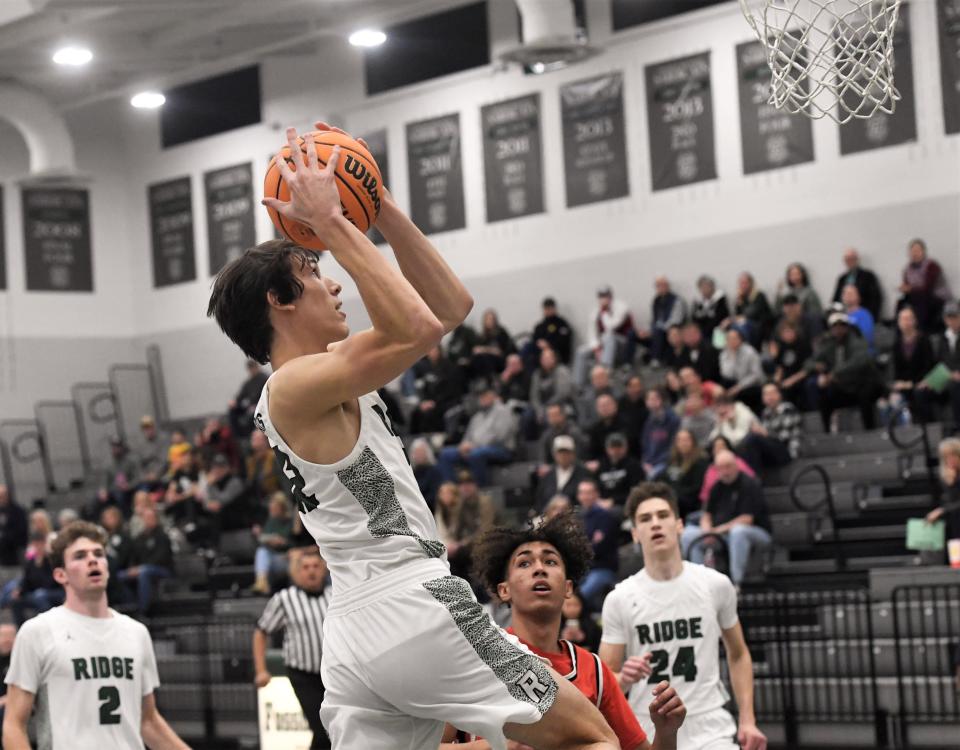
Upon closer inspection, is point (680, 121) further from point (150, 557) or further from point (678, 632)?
point (678, 632)

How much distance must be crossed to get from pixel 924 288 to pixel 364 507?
1326 centimetres

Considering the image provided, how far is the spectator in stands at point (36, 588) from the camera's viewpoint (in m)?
17.7

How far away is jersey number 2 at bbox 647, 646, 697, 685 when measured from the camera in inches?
276

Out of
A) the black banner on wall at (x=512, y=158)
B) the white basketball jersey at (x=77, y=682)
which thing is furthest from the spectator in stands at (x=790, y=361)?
the white basketball jersey at (x=77, y=682)

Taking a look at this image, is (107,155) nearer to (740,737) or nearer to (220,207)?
(220,207)

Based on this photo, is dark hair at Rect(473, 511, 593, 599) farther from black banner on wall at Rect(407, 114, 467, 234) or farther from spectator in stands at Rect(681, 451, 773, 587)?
black banner on wall at Rect(407, 114, 467, 234)

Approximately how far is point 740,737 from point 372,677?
292 cm

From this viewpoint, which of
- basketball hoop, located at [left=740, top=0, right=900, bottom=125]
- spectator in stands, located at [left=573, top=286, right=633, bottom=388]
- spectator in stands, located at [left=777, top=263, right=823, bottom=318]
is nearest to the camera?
basketball hoop, located at [left=740, top=0, right=900, bottom=125]

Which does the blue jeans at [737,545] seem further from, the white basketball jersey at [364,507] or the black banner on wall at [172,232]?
the black banner on wall at [172,232]

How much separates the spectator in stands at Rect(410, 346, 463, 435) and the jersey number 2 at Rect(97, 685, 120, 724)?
11.9 meters

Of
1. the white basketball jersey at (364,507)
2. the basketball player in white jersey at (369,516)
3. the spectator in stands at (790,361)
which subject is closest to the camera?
the basketball player in white jersey at (369,516)

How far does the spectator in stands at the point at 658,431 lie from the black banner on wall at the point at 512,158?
19.2ft

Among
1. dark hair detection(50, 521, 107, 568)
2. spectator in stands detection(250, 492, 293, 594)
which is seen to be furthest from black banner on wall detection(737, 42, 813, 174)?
dark hair detection(50, 521, 107, 568)

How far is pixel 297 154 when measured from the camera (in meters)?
4.16
